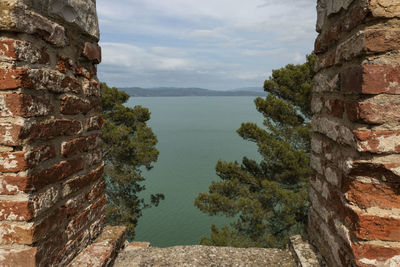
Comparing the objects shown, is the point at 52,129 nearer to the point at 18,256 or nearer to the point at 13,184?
the point at 13,184

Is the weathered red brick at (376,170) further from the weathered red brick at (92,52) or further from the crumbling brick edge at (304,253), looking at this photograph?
the weathered red brick at (92,52)

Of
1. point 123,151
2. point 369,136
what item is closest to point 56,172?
point 369,136

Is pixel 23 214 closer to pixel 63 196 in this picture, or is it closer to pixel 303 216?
pixel 63 196

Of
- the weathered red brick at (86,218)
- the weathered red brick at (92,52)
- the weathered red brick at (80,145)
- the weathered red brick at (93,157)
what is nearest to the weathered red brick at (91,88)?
the weathered red brick at (92,52)

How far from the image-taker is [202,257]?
2.27 metres

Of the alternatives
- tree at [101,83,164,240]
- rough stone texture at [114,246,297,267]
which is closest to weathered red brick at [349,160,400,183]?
rough stone texture at [114,246,297,267]

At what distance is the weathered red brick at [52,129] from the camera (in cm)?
130

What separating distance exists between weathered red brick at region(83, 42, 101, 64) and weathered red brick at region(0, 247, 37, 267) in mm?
1171

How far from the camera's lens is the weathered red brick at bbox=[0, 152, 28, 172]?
124 centimetres

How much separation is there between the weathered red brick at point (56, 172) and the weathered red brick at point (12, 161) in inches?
2.9

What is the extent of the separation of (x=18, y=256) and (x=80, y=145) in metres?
0.69

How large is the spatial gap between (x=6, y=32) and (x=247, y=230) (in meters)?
8.66

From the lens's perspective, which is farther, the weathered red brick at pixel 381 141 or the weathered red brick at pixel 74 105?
the weathered red brick at pixel 74 105

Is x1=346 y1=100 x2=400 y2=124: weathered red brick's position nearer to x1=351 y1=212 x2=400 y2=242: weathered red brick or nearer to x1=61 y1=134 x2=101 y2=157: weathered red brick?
x1=351 y1=212 x2=400 y2=242: weathered red brick
